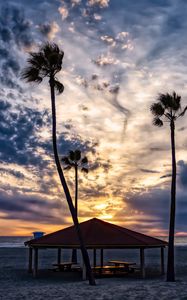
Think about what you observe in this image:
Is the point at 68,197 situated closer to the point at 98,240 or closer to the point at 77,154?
the point at 98,240

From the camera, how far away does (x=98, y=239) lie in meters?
26.0

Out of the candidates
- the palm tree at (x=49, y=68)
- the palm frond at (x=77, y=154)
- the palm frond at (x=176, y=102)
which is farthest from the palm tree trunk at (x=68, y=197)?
the palm frond at (x=77, y=154)

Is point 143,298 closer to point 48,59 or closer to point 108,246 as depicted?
point 108,246

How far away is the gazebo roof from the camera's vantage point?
25531 millimetres

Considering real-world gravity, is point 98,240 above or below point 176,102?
below

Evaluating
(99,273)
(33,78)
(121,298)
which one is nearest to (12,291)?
(121,298)

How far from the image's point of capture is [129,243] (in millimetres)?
25891

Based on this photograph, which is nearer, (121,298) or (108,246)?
(121,298)

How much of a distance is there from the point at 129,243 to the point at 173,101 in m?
9.50

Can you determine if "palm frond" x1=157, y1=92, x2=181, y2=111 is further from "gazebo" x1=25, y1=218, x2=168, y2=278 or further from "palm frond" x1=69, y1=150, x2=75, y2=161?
"palm frond" x1=69, y1=150, x2=75, y2=161

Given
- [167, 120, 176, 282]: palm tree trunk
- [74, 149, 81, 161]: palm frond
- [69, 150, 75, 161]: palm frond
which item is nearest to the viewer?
[167, 120, 176, 282]: palm tree trunk

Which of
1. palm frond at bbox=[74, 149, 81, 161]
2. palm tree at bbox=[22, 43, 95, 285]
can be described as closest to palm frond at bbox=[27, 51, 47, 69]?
palm tree at bbox=[22, 43, 95, 285]

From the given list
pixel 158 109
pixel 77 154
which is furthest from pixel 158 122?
pixel 77 154

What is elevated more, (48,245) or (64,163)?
(64,163)
